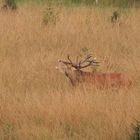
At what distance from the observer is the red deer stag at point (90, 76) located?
941 centimetres

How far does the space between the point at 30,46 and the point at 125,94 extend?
440cm

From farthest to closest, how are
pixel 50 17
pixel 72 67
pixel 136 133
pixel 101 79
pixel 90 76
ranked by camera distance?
1. pixel 50 17
2. pixel 72 67
3. pixel 90 76
4. pixel 101 79
5. pixel 136 133

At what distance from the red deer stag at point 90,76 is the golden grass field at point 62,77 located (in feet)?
0.50

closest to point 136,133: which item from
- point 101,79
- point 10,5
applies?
point 101,79

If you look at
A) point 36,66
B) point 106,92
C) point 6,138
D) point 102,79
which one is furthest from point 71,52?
point 6,138

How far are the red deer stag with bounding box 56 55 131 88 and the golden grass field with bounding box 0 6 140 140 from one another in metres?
0.15

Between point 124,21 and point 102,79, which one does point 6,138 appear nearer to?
point 102,79

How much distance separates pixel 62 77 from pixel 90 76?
0.73m

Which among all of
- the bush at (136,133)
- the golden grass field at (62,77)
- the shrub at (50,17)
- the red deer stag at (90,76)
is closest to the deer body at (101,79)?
the red deer stag at (90,76)

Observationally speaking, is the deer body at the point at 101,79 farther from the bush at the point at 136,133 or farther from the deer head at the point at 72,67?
the bush at the point at 136,133

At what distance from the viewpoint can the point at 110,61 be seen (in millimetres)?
11422

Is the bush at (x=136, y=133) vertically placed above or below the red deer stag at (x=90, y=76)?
below

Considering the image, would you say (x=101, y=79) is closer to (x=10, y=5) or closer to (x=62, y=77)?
(x=62, y=77)

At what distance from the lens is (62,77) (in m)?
10.3
